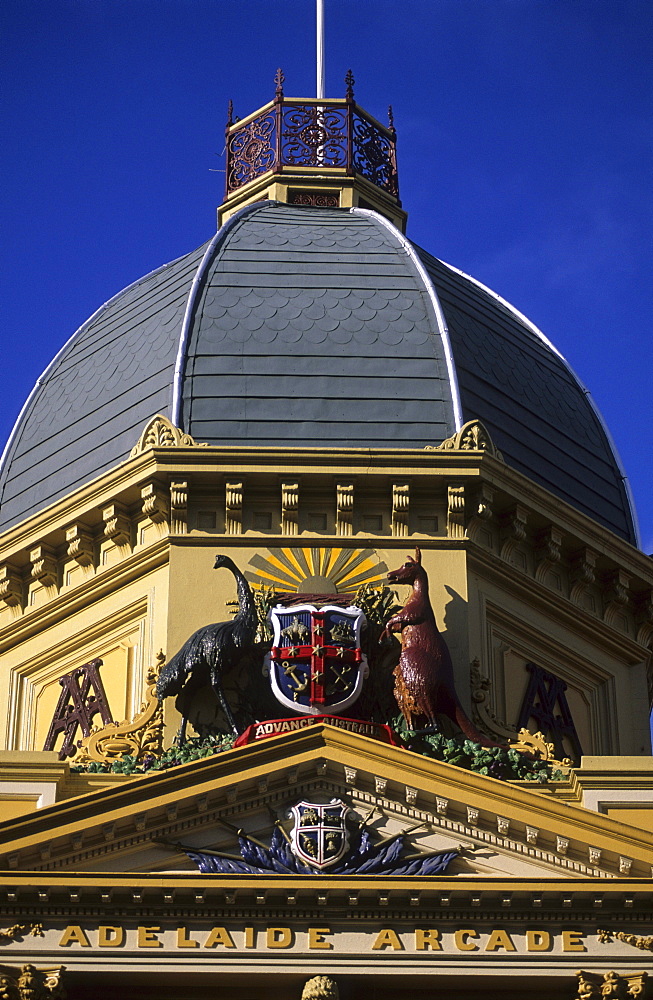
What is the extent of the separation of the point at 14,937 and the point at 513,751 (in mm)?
7567

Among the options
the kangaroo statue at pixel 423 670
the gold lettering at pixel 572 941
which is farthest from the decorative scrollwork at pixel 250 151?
the gold lettering at pixel 572 941

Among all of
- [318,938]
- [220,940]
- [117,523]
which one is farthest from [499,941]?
A: [117,523]

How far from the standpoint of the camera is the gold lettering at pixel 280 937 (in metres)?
27.9

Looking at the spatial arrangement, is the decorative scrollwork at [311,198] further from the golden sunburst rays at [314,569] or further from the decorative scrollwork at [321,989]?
the decorative scrollwork at [321,989]

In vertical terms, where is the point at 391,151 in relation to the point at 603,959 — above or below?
above

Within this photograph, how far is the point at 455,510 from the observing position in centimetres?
3612

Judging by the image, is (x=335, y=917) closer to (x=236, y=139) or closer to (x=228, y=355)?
(x=228, y=355)

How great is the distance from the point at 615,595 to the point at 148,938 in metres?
13.1

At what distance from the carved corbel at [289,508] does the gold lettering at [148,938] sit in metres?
9.40

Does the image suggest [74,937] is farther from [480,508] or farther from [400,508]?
[480,508]

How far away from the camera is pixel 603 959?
28016 mm

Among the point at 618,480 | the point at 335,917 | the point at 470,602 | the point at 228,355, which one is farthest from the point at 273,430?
the point at 335,917

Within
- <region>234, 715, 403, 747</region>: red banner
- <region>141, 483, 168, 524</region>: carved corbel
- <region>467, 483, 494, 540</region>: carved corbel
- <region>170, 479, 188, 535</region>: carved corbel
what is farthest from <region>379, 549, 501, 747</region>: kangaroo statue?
<region>141, 483, 168, 524</region>: carved corbel

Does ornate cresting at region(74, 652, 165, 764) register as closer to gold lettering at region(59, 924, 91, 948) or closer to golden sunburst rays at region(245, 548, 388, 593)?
golden sunburst rays at region(245, 548, 388, 593)
